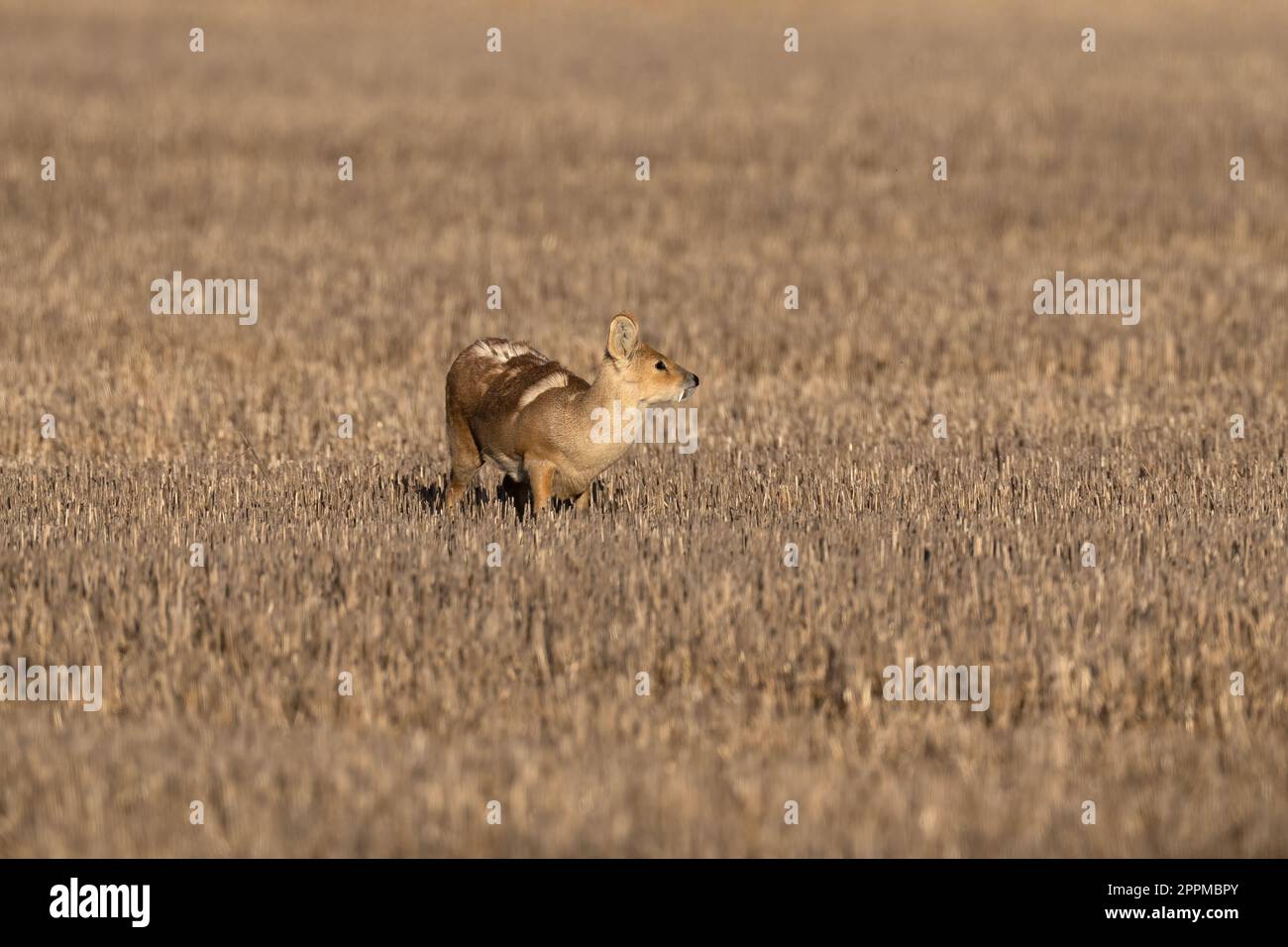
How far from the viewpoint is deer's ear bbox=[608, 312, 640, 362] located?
32.2ft

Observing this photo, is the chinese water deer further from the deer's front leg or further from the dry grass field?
the dry grass field

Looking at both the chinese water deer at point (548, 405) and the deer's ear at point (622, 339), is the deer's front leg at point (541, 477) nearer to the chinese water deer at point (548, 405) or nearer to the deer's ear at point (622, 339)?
the chinese water deer at point (548, 405)

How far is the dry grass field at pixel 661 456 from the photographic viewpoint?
611 centimetres

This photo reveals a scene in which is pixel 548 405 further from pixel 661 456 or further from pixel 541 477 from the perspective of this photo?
pixel 661 456

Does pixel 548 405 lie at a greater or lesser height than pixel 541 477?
greater

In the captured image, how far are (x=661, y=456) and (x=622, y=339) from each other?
369 centimetres

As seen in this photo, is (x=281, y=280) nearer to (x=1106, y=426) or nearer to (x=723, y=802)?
(x=1106, y=426)

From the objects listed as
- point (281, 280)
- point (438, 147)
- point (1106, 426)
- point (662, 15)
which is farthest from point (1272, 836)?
point (662, 15)

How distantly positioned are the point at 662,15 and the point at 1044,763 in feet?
131

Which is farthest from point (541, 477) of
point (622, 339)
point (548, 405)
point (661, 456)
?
point (661, 456)

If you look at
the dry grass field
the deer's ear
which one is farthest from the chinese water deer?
the dry grass field

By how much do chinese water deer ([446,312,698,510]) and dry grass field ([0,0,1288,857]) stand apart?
44cm

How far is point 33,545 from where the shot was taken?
9.27 metres

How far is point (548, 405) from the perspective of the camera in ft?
33.2
